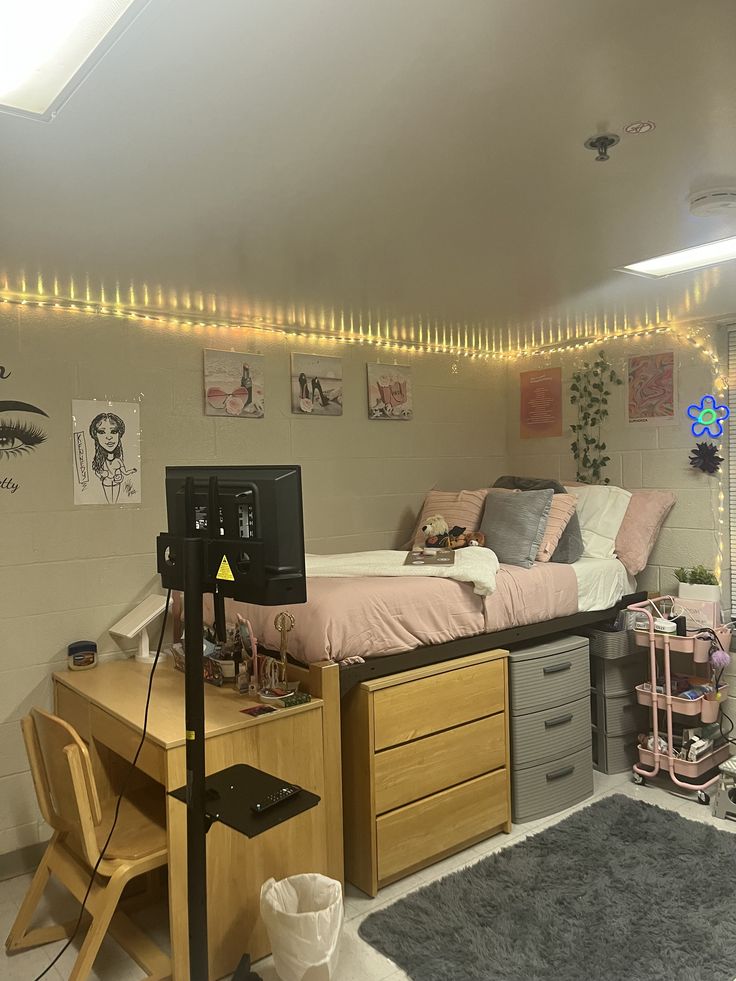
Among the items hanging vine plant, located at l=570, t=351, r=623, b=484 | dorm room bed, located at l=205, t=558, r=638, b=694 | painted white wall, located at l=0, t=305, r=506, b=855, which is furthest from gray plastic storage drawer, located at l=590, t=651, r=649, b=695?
painted white wall, located at l=0, t=305, r=506, b=855

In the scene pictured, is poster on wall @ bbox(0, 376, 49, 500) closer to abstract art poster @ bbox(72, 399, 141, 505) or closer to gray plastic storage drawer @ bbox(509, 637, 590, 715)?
abstract art poster @ bbox(72, 399, 141, 505)

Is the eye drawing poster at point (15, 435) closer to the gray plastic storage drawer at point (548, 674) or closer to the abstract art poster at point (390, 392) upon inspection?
the abstract art poster at point (390, 392)

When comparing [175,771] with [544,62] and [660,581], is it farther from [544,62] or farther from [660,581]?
[660,581]

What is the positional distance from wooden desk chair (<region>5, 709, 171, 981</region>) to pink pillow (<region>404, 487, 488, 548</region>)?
213 centimetres

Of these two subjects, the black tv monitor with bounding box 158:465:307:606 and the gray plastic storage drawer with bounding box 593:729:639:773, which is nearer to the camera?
the black tv monitor with bounding box 158:465:307:606

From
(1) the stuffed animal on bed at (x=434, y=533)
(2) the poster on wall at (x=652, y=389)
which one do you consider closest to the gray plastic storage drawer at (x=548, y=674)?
(1) the stuffed animal on bed at (x=434, y=533)

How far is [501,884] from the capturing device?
2.72 metres

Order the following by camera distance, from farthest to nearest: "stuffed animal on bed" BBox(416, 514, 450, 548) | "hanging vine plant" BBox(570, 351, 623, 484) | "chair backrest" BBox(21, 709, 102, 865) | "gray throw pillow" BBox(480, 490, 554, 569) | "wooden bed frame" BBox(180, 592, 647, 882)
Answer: "hanging vine plant" BBox(570, 351, 623, 484) < "stuffed animal on bed" BBox(416, 514, 450, 548) < "gray throw pillow" BBox(480, 490, 554, 569) < "wooden bed frame" BBox(180, 592, 647, 882) < "chair backrest" BBox(21, 709, 102, 865)

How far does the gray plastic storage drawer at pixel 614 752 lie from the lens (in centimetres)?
370

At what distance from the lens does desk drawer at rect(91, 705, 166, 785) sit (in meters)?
2.21

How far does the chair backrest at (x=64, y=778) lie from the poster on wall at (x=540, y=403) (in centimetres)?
336

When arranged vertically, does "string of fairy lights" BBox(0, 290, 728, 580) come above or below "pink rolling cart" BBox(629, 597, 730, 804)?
above

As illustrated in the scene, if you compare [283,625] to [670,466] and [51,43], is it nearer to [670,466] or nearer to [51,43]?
[51,43]

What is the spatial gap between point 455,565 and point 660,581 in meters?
1.57
